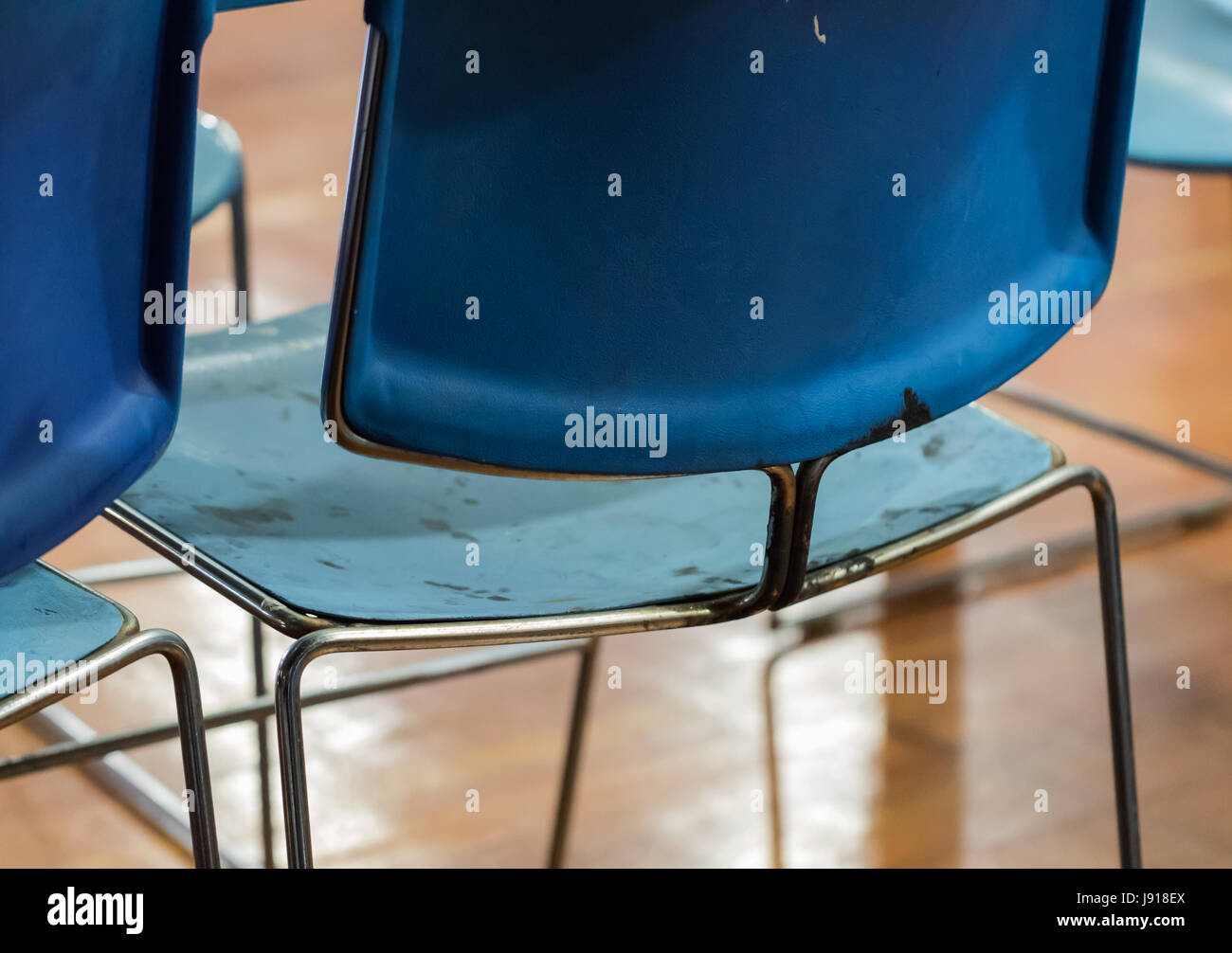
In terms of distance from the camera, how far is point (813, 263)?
66 cm

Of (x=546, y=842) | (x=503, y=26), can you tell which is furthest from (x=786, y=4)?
(x=546, y=842)

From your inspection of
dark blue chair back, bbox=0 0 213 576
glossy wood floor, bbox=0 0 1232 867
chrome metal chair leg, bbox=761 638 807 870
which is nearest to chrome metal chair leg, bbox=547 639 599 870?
glossy wood floor, bbox=0 0 1232 867

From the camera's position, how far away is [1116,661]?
3.01 ft

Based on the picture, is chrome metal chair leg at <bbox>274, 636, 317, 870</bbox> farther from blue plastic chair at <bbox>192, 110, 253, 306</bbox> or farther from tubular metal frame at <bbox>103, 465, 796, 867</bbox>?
blue plastic chair at <bbox>192, 110, 253, 306</bbox>

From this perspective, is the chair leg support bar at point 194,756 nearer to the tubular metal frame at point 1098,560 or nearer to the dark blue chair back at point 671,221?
the dark blue chair back at point 671,221

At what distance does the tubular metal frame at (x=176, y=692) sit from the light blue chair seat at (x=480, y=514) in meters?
0.05

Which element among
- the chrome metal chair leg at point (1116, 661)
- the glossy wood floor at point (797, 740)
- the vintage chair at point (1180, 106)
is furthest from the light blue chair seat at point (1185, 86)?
the chrome metal chair leg at point (1116, 661)

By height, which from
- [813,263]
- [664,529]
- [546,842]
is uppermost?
[813,263]

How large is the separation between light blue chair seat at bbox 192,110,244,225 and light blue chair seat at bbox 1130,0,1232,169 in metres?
0.76

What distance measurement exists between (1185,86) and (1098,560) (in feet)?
2.88

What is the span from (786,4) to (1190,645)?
119 centimetres

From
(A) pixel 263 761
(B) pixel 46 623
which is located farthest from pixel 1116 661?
(A) pixel 263 761

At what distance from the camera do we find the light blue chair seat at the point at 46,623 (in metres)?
0.66

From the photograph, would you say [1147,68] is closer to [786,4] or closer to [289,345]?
[289,345]
